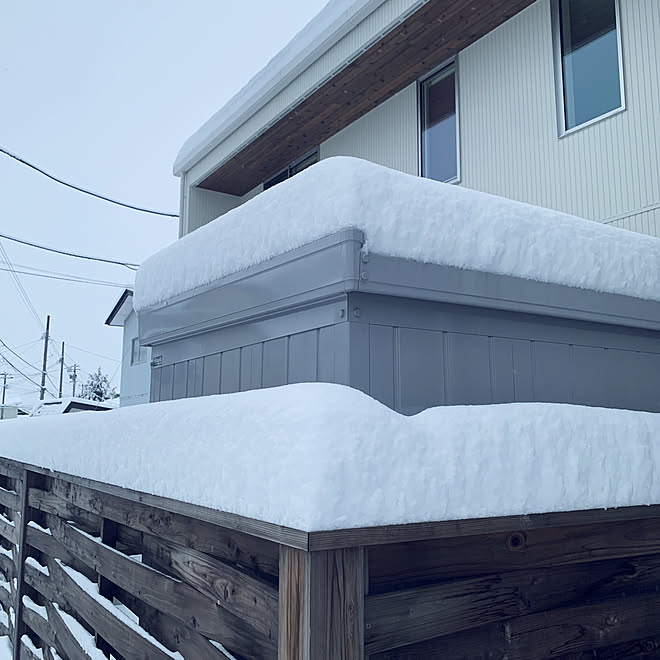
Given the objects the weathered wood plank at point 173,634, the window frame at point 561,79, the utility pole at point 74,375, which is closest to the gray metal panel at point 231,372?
the weathered wood plank at point 173,634

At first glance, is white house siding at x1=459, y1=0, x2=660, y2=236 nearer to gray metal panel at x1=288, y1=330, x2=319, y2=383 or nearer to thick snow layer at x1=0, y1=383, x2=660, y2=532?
thick snow layer at x1=0, y1=383, x2=660, y2=532

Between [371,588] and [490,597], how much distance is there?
331 mm

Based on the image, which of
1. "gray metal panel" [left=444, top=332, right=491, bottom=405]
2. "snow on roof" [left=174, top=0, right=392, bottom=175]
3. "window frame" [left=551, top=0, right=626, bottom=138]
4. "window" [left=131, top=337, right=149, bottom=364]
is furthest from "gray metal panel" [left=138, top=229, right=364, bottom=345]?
"window" [left=131, top=337, right=149, bottom=364]

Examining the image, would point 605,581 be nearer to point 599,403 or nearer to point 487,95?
point 599,403

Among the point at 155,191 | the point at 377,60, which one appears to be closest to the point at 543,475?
the point at 377,60

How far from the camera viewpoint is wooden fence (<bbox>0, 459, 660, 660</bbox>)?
1213 mm

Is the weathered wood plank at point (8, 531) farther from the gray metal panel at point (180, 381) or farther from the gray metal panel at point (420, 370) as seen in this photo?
the gray metal panel at point (420, 370)

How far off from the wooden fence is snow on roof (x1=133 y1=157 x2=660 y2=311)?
861 mm

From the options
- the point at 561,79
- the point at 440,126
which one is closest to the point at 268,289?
the point at 561,79

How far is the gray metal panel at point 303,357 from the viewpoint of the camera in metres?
2.03

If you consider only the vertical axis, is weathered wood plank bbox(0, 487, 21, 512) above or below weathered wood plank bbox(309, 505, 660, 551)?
below

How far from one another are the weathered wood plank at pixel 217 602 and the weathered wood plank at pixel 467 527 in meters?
0.27

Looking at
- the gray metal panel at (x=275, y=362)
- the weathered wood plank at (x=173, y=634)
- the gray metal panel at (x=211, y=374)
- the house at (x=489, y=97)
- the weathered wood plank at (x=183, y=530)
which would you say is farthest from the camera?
the house at (x=489, y=97)

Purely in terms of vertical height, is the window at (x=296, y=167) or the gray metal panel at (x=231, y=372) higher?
the window at (x=296, y=167)
